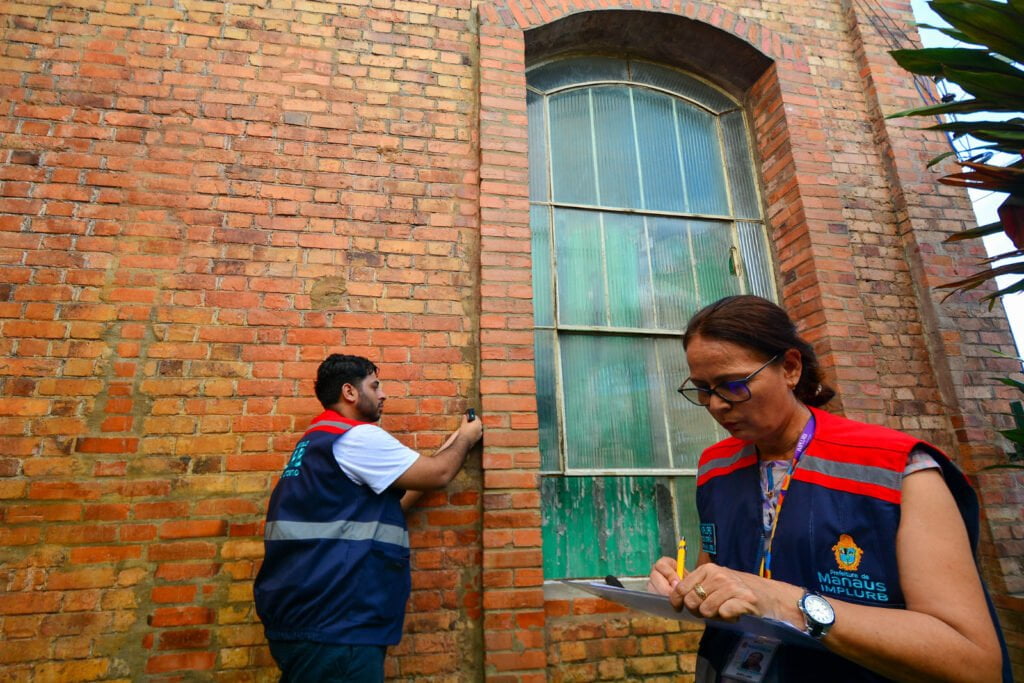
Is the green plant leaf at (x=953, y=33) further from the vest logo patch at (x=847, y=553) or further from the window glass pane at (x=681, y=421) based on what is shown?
the vest logo patch at (x=847, y=553)

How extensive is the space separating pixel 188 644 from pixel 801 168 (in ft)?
14.3

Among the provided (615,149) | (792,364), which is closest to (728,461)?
(792,364)

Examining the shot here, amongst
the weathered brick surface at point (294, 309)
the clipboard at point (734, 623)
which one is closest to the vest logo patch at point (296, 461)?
the weathered brick surface at point (294, 309)

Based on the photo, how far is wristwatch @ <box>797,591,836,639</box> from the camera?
3.64ft

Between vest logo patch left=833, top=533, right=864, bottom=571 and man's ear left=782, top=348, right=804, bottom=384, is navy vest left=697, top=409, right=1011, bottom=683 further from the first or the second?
man's ear left=782, top=348, right=804, bottom=384

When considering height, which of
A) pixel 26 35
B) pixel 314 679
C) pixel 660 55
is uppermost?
pixel 660 55

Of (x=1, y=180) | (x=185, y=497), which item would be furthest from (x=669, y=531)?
(x=1, y=180)

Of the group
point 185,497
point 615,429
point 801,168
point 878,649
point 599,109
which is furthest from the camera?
point 599,109

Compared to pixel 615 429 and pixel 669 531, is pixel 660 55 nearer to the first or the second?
pixel 615 429

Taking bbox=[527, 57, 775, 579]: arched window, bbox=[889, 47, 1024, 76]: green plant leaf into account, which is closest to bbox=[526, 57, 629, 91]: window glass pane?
bbox=[527, 57, 775, 579]: arched window

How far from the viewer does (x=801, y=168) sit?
152 inches

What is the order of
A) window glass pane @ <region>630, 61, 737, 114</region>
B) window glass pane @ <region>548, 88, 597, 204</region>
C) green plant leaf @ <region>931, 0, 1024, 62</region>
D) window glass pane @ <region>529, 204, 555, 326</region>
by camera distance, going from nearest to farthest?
green plant leaf @ <region>931, 0, 1024, 62</region> → window glass pane @ <region>529, 204, 555, 326</region> → window glass pane @ <region>548, 88, 597, 204</region> → window glass pane @ <region>630, 61, 737, 114</region>

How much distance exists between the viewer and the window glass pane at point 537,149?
12.4ft

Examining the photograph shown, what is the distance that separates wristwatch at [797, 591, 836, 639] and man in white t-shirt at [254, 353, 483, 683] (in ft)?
5.04
